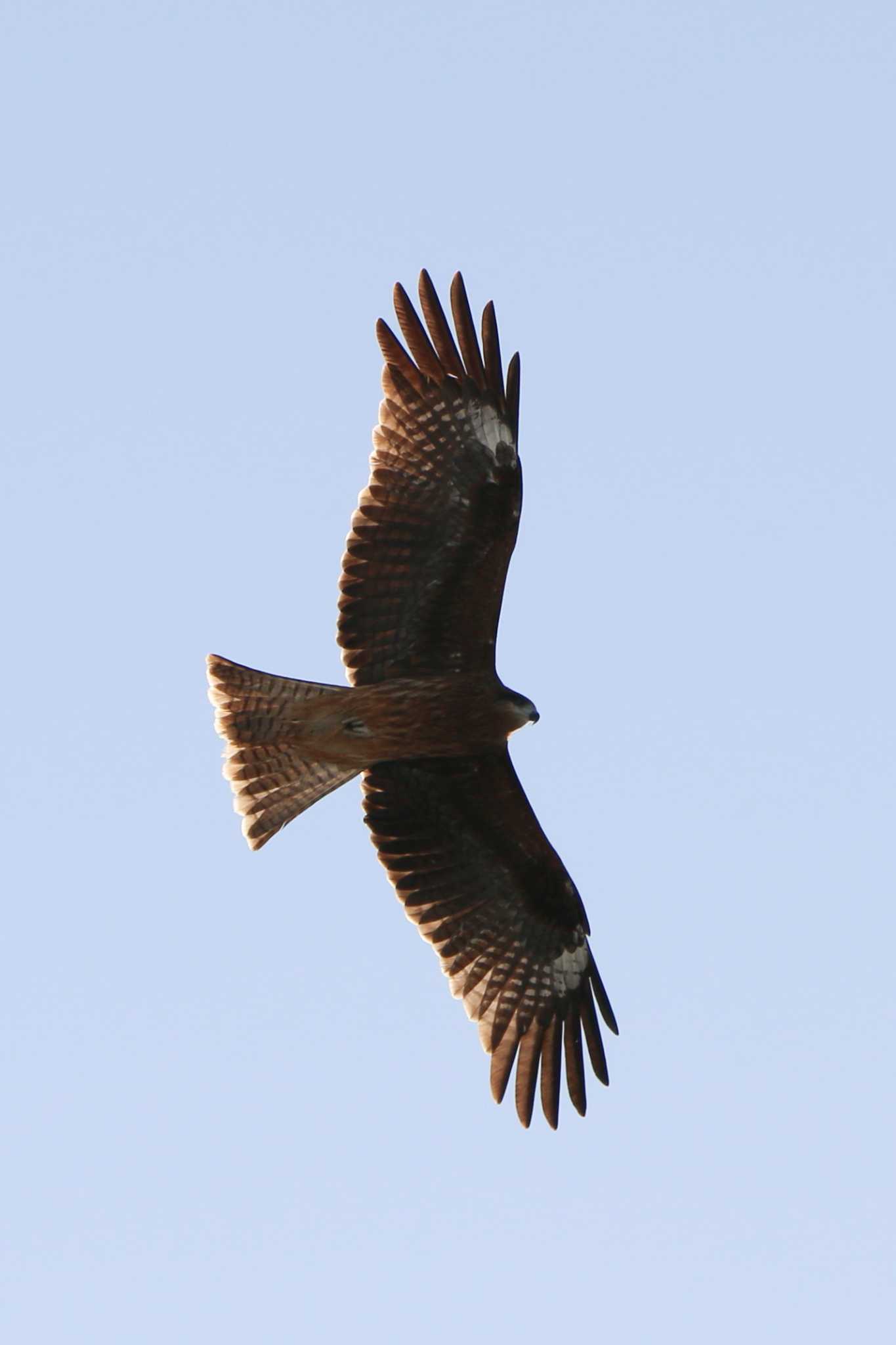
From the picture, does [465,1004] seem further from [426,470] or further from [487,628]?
[426,470]

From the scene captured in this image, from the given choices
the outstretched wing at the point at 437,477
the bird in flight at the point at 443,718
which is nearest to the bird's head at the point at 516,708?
the bird in flight at the point at 443,718

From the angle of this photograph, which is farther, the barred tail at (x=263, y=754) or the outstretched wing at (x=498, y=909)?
the outstretched wing at (x=498, y=909)

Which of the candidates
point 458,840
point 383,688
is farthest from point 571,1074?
point 383,688

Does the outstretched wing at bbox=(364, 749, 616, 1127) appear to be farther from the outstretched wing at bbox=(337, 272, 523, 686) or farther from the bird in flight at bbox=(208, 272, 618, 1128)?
the outstretched wing at bbox=(337, 272, 523, 686)

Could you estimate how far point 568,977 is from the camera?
1424 cm

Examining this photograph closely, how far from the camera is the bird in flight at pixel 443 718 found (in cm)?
1328

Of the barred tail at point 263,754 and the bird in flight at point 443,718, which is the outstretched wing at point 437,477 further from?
the barred tail at point 263,754

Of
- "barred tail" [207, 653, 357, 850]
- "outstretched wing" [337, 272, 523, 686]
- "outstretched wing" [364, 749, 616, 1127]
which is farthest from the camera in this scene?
"outstretched wing" [364, 749, 616, 1127]

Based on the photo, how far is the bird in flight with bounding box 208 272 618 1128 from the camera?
13.3 metres

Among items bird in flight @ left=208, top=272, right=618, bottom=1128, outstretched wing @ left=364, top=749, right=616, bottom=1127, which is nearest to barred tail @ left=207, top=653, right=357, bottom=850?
bird in flight @ left=208, top=272, right=618, bottom=1128

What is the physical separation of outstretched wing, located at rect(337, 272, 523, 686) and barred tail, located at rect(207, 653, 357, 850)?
74cm

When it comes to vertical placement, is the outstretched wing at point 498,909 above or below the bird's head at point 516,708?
below

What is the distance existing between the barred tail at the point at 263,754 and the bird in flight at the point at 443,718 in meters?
0.01

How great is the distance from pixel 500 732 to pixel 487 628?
0.60 m
